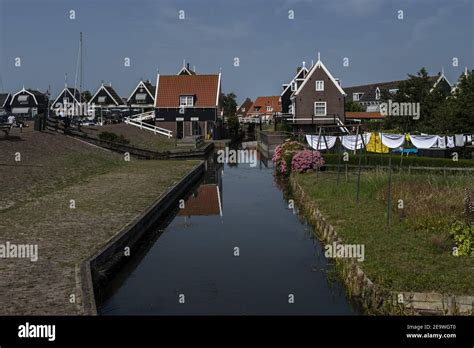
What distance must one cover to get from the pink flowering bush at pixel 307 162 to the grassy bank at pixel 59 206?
6557 millimetres

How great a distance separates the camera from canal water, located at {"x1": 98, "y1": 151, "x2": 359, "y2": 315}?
11.2m

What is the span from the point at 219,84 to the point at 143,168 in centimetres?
3997

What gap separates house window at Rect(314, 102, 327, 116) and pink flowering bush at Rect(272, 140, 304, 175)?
2745cm

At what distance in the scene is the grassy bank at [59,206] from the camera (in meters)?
9.95

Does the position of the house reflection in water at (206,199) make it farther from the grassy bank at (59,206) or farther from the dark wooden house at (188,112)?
the dark wooden house at (188,112)

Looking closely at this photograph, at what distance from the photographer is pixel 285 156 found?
113 ft

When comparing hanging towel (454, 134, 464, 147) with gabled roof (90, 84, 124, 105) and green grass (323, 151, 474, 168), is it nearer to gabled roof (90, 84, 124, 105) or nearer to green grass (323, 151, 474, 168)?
green grass (323, 151, 474, 168)

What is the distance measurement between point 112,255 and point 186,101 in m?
59.0

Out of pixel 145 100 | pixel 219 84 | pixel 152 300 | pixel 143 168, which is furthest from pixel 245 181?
pixel 145 100

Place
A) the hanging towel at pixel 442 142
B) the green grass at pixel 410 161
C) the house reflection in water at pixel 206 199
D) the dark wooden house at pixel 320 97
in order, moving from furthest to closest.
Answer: the dark wooden house at pixel 320 97 → the hanging towel at pixel 442 142 → the green grass at pixel 410 161 → the house reflection in water at pixel 206 199

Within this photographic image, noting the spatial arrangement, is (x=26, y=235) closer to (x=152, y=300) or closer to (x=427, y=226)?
(x=152, y=300)

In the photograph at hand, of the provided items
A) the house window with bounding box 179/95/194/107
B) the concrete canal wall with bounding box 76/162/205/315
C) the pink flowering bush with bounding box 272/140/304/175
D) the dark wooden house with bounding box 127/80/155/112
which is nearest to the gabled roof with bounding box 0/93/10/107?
the dark wooden house with bounding box 127/80/155/112

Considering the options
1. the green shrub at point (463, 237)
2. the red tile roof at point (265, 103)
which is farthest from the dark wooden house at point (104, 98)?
the green shrub at point (463, 237)

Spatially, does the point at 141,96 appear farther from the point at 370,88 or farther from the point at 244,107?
the point at 244,107
